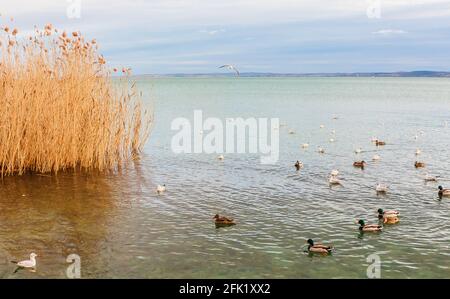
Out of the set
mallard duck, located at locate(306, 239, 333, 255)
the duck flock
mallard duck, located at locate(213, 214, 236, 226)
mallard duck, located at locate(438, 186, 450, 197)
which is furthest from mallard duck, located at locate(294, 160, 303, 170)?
mallard duck, located at locate(306, 239, 333, 255)

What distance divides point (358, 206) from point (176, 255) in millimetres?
7195

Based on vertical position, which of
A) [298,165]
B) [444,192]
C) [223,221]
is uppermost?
[298,165]

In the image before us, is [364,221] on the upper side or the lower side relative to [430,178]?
lower

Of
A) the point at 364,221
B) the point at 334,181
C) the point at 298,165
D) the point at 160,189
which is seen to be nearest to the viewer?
the point at 364,221

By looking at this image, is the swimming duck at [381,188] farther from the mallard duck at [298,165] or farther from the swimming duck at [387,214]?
the mallard duck at [298,165]

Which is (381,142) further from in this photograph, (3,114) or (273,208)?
(3,114)

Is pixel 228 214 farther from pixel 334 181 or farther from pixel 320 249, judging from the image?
pixel 334 181

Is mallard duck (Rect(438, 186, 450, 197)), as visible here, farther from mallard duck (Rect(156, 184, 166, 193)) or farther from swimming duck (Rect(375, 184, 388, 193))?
mallard duck (Rect(156, 184, 166, 193))

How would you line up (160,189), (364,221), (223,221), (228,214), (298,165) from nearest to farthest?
(223,221) → (364,221) → (228,214) → (160,189) → (298,165)

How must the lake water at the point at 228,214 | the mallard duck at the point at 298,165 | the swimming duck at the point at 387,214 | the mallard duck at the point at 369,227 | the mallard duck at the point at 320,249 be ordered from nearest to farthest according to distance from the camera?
the lake water at the point at 228,214, the mallard duck at the point at 320,249, the mallard duck at the point at 369,227, the swimming duck at the point at 387,214, the mallard duck at the point at 298,165

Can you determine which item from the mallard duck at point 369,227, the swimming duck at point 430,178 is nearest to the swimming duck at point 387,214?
the mallard duck at point 369,227

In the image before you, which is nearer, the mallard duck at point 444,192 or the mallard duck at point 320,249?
the mallard duck at point 320,249

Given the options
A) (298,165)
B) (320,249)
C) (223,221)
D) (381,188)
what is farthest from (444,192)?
(223,221)

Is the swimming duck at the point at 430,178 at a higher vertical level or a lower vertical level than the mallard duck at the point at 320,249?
higher
